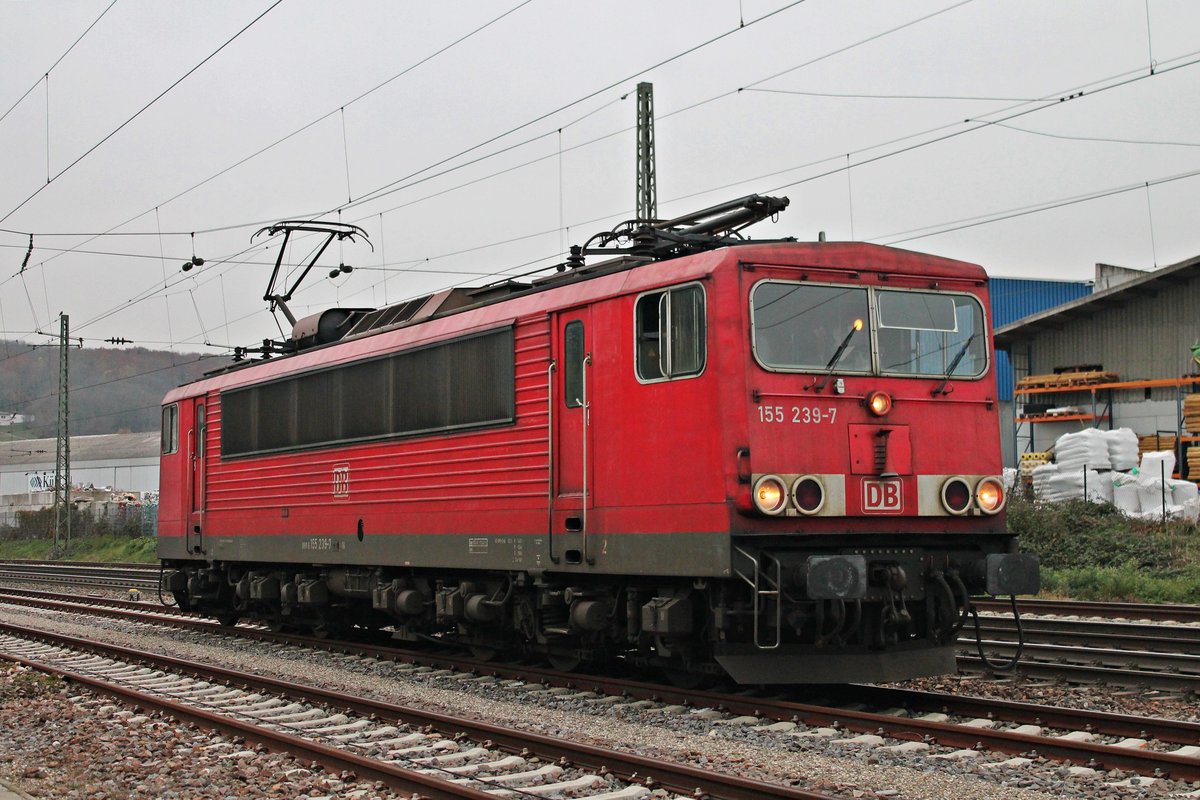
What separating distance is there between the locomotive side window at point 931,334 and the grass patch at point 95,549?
34820 mm

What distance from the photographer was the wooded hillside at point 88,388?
5915 inches

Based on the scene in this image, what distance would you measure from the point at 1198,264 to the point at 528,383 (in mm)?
24777

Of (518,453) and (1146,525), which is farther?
(1146,525)

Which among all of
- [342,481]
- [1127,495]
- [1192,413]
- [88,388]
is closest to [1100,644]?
[342,481]

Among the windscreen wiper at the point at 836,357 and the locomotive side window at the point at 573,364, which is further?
the locomotive side window at the point at 573,364

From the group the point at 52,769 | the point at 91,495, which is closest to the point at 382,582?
the point at 52,769

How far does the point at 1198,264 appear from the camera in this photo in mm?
31531

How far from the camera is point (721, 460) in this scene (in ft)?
32.4

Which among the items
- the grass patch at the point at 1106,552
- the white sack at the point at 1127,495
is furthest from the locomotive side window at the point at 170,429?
the white sack at the point at 1127,495

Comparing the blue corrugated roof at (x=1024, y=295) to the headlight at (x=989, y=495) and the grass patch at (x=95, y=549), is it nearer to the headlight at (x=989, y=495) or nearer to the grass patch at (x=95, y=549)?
the grass patch at (x=95, y=549)

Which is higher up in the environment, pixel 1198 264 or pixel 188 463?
pixel 1198 264

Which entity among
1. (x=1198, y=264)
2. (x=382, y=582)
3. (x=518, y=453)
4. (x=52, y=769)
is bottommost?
(x=52, y=769)

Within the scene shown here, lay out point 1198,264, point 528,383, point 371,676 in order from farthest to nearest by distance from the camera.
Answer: point 1198,264 → point 371,676 → point 528,383

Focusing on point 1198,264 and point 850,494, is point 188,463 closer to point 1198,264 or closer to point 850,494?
point 850,494
